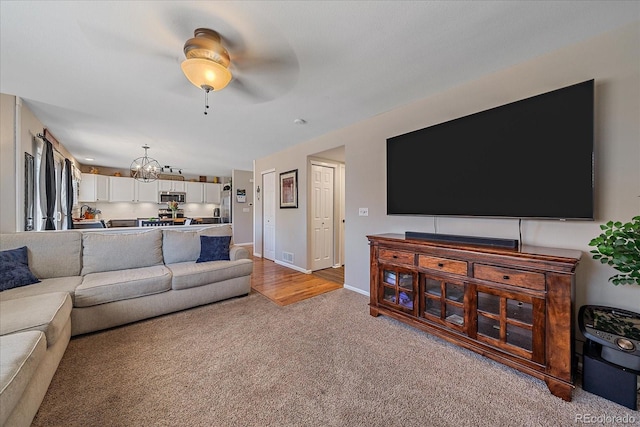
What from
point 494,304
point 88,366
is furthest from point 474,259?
point 88,366

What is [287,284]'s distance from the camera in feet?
12.0

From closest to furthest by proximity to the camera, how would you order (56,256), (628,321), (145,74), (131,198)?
(628,321), (145,74), (56,256), (131,198)

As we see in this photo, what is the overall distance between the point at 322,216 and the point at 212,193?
5.35 meters

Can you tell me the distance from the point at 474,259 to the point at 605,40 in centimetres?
177

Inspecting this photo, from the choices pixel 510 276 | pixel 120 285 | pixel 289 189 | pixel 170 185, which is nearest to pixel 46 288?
pixel 120 285

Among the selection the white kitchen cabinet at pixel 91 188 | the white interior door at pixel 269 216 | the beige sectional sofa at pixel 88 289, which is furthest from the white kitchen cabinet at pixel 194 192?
the beige sectional sofa at pixel 88 289

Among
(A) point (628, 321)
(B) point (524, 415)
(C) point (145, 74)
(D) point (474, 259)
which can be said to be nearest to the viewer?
(B) point (524, 415)

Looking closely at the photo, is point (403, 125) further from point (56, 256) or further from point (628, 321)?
point (56, 256)

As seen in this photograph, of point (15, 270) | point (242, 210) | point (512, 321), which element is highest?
point (242, 210)

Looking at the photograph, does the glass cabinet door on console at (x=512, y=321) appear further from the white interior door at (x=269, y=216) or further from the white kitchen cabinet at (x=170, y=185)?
the white kitchen cabinet at (x=170, y=185)

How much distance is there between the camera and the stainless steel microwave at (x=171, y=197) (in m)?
7.31

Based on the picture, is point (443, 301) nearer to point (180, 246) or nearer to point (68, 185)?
point (180, 246)

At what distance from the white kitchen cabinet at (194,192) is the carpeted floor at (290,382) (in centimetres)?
614

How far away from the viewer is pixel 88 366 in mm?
1758
